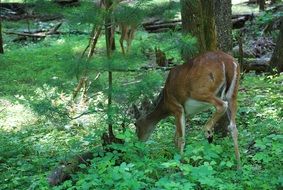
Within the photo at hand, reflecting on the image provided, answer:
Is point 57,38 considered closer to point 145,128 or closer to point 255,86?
point 255,86

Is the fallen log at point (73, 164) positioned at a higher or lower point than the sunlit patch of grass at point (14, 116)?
higher

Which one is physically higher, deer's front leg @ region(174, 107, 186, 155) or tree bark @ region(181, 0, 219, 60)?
tree bark @ region(181, 0, 219, 60)

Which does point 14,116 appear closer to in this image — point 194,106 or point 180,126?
point 180,126

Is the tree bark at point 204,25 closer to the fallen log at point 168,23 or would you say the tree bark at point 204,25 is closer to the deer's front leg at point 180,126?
the deer's front leg at point 180,126

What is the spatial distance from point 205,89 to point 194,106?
15.5 inches

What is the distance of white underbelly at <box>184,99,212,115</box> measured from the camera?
6254 mm

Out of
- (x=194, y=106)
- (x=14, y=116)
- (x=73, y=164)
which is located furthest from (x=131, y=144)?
(x=14, y=116)

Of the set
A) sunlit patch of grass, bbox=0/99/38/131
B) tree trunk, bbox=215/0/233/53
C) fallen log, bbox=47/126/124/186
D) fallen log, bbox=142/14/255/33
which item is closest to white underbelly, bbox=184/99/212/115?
fallen log, bbox=47/126/124/186

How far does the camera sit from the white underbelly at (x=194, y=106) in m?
6.25

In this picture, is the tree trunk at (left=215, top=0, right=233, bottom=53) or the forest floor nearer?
the forest floor

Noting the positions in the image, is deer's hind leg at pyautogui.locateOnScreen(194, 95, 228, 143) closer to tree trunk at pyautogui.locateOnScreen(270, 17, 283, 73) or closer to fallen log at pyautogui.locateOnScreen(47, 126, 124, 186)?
fallen log at pyautogui.locateOnScreen(47, 126, 124, 186)

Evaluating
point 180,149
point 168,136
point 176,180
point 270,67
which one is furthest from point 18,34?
point 176,180

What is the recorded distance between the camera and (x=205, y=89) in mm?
6102

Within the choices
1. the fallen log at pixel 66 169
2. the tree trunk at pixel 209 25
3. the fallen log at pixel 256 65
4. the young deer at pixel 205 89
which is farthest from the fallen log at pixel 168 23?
the fallen log at pixel 66 169
